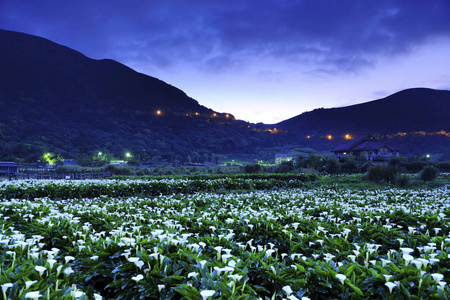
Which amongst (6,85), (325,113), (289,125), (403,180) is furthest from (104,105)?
(403,180)

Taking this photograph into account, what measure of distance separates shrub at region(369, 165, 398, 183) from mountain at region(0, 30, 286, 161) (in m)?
75.4

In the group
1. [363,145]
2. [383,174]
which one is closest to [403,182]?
[383,174]

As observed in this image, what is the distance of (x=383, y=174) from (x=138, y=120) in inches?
5565

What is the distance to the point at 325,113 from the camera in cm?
17988

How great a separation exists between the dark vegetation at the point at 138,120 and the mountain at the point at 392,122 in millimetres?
480

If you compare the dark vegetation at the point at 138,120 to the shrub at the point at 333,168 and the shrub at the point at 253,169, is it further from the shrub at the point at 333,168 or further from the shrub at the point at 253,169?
the shrub at the point at 333,168

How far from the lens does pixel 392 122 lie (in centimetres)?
15275

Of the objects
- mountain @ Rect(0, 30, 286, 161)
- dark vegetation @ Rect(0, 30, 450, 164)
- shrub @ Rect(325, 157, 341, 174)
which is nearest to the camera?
shrub @ Rect(325, 157, 341, 174)

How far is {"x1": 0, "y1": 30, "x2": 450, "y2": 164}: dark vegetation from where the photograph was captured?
101 meters

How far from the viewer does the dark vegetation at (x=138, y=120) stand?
101m

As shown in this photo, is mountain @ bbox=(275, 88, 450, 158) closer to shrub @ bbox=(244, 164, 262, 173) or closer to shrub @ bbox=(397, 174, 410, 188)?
shrub @ bbox=(244, 164, 262, 173)

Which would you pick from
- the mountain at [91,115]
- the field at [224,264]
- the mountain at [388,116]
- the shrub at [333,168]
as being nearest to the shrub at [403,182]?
the field at [224,264]

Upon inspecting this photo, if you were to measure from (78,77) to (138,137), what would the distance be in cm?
8835

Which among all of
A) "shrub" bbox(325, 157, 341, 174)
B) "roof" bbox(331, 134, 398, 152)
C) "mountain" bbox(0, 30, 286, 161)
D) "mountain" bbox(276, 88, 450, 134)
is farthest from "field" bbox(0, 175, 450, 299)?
"mountain" bbox(276, 88, 450, 134)
